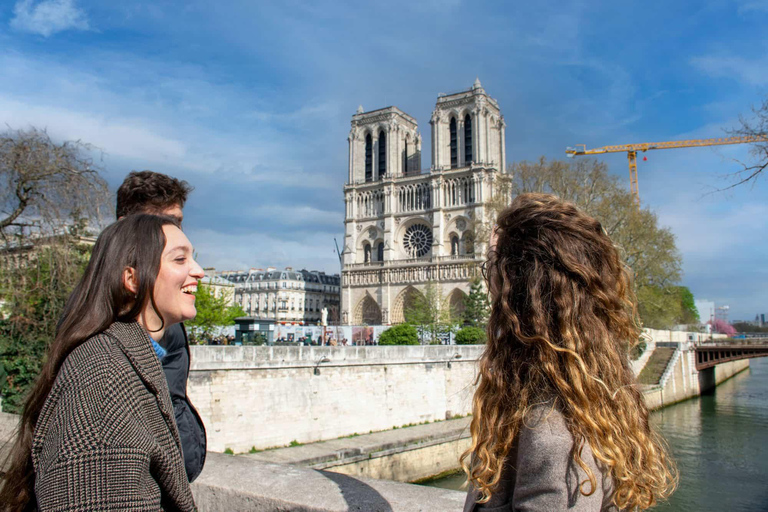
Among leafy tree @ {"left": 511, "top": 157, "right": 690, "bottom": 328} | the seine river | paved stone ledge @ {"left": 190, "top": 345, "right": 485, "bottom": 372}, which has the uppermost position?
leafy tree @ {"left": 511, "top": 157, "right": 690, "bottom": 328}

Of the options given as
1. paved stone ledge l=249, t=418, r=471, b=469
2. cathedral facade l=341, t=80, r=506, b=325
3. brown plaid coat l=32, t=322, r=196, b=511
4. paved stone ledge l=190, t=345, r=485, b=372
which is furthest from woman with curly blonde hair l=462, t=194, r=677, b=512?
cathedral facade l=341, t=80, r=506, b=325

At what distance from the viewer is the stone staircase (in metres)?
26.8

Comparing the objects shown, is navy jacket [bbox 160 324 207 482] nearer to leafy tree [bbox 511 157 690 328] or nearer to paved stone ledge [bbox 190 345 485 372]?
paved stone ledge [bbox 190 345 485 372]

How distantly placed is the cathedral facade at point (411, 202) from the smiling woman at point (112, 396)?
36.8 meters

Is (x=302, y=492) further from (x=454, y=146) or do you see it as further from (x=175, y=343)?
(x=454, y=146)

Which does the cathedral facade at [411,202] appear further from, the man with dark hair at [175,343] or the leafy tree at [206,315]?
the man with dark hair at [175,343]

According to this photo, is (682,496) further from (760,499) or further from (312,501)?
(312,501)

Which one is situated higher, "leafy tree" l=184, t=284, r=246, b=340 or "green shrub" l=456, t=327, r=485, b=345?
"leafy tree" l=184, t=284, r=246, b=340

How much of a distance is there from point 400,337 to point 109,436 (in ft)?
74.4

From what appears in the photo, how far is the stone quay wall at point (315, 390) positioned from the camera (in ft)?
40.3

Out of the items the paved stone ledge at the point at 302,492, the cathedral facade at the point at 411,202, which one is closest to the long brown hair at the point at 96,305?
the paved stone ledge at the point at 302,492

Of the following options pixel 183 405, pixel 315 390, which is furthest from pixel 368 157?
pixel 183 405

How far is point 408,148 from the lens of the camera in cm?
4769

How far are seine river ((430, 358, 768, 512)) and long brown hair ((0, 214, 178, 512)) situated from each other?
7734 mm
